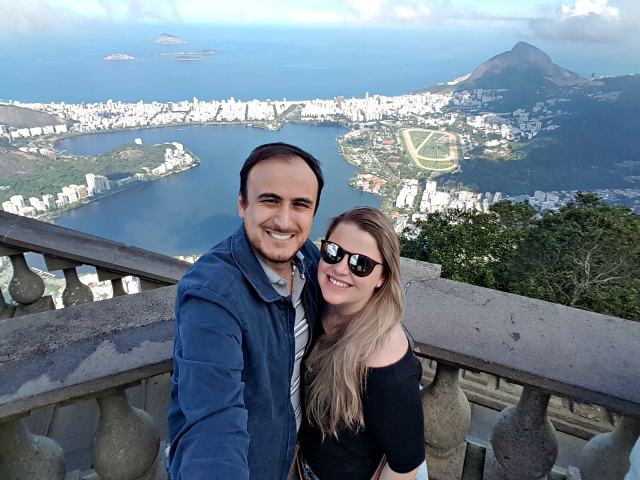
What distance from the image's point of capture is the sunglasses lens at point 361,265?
128 centimetres

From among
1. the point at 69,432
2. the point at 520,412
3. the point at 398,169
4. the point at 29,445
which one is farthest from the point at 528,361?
the point at 398,169

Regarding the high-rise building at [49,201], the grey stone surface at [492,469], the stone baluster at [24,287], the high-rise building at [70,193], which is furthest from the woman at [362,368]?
the high-rise building at [70,193]

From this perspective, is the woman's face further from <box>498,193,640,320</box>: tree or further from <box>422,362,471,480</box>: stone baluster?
<box>498,193,640,320</box>: tree

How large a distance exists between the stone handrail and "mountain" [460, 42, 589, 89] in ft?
244

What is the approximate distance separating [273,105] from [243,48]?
8996cm

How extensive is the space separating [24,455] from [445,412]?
1.58 m

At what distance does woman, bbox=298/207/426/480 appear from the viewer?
46.4 inches

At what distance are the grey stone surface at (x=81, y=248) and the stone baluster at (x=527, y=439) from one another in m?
2.20

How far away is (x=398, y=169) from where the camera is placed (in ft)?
115

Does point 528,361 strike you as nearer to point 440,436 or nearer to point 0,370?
point 440,436

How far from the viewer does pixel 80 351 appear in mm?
1305

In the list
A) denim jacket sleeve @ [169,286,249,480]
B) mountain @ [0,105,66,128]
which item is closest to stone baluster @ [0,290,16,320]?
denim jacket sleeve @ [169,286,249,480]

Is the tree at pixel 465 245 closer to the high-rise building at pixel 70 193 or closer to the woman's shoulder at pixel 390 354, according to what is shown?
the woman's shoulder at pixel 390 354

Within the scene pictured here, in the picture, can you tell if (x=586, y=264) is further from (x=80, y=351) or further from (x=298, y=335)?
(x=80, y=351)
